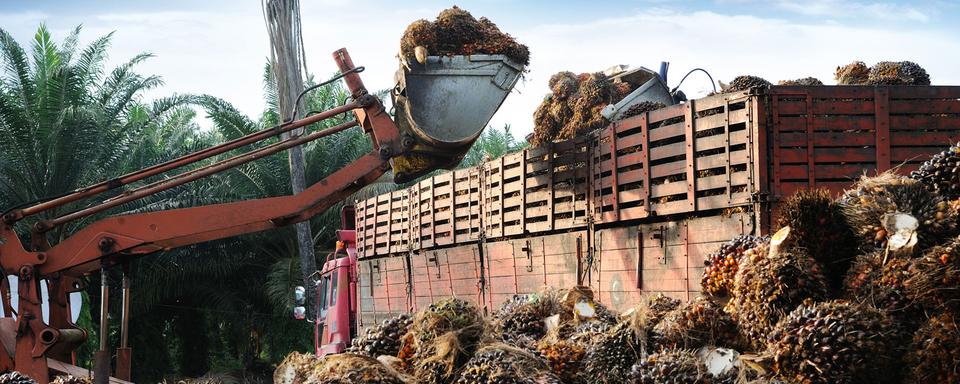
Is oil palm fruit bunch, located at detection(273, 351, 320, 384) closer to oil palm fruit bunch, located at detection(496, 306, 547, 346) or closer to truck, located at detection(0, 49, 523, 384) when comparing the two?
oil palm fruit bunch, located at detection(496, 306, 547, 346)

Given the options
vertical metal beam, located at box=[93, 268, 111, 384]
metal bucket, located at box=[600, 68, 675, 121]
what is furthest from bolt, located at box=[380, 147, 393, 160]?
vertical metal beam, located at box=[93, 268, 111, 384]

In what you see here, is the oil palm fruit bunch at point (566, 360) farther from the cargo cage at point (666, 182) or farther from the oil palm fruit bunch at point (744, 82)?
the oil palm fruit bunch at point (744, 82)

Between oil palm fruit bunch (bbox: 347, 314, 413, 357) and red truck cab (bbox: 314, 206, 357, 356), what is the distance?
8284 millimetres

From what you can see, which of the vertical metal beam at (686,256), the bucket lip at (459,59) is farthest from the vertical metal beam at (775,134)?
the bucket lip at (459,59)

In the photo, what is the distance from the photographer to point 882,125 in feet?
27.0

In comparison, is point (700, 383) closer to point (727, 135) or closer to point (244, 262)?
point (727, 135)

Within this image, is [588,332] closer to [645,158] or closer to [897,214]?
[897,214]

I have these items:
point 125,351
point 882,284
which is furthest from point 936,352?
point 125,351

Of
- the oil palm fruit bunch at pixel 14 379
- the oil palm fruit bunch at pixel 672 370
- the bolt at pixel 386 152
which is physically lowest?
the oil palm fruit bunch at pixel 14 379

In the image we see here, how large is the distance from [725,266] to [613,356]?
1.06 m

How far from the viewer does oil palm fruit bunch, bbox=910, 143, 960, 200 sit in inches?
217

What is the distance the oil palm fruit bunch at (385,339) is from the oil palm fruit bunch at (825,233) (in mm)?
2268

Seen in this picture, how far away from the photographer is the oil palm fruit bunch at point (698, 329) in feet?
18.2

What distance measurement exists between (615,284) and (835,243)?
4.07 meters
